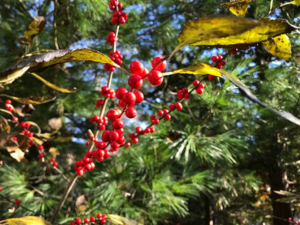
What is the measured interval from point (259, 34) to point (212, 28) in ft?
0.15

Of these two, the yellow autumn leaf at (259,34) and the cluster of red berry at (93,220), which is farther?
the cluster of red berry at (93,220)

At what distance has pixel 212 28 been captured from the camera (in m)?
0.20

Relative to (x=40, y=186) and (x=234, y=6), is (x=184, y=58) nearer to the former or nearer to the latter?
(x=40, y=186)

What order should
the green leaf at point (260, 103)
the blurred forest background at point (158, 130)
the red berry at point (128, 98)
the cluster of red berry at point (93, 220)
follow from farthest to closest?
the blurred forest background at point (158, 130) < the cluster of red berry at point (93, 220) < the red berry at point (128, 98) < the green leaf at point (260, 103)

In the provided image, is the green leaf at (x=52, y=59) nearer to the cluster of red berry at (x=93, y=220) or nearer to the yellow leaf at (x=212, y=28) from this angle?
the yellow leaf at (x=212, y=28)

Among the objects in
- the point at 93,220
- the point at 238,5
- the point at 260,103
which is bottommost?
the point at 93,220

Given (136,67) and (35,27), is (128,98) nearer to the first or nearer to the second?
(136,67)

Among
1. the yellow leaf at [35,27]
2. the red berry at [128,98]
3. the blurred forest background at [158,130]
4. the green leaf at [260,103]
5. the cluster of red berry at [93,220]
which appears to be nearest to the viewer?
the green leaf at [260,103]

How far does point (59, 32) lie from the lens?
3.75ft

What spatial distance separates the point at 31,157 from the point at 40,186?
5.9 inches

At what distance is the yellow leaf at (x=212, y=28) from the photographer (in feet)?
0.57

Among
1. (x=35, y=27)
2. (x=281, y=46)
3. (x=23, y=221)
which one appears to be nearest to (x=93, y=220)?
(x=23, y=221)

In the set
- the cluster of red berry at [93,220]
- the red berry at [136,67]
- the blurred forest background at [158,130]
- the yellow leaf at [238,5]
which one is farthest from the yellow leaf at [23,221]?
the blurred forest background at [158,130]

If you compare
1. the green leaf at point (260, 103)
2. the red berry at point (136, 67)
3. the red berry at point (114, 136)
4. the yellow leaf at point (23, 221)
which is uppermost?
the red berry at point (136, 67)
